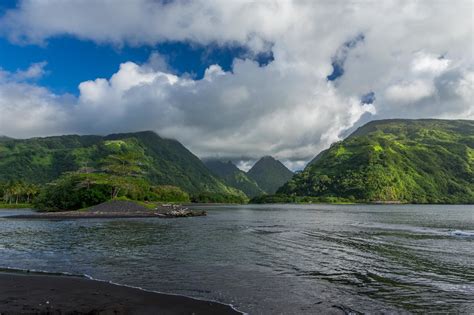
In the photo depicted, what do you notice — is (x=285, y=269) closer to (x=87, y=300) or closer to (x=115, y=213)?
(x=87, y=300)

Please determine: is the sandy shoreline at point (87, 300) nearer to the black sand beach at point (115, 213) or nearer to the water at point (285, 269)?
the water at point (285, 269)

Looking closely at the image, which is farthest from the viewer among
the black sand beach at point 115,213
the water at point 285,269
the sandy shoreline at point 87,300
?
the black sand beach at point 115,213

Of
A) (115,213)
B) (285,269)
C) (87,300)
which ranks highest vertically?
(87,300)

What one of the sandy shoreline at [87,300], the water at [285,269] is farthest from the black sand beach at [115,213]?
the sandy shoreline at [87,300]

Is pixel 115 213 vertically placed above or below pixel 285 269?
below

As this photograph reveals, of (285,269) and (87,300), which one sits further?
(285,269)

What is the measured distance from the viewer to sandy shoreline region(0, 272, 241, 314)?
19266mm

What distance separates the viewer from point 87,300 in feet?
69.0

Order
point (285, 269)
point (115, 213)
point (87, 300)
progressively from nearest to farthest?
point (87, 300) < point (285, 269) < point (115, 213)

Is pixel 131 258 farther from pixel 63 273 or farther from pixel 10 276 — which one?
pixel 10 276

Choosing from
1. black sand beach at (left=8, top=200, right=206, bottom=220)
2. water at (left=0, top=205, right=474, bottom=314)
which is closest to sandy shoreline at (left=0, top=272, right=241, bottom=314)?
water at (left=0, top=205, right=474, bottom=314)

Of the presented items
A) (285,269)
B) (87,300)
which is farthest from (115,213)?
(87,300)

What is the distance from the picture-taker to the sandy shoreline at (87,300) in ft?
63.2

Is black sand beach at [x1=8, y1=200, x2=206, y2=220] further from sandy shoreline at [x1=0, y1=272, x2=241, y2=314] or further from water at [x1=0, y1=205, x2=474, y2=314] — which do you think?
sandy shoreline at [x1=0, y1=272, x2=241, y2=314]
